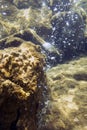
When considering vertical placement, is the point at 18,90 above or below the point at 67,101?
above

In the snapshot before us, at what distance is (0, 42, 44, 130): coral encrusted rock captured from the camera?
2.81 m

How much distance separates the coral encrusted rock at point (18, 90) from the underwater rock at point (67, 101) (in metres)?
1.12

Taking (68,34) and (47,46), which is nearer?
(47,46)

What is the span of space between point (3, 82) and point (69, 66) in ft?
13.7

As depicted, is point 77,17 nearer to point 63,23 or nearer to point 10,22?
point 63,23

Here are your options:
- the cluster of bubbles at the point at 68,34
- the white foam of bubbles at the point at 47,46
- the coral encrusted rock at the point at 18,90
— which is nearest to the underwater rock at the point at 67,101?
the white foam of bubbles at the point at 47,46

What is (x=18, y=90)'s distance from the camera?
2863 millimetres

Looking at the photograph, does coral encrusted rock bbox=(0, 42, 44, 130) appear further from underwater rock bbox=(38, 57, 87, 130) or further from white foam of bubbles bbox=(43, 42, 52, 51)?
white foam of bubbles bbox=(43, 42, 52, 51)

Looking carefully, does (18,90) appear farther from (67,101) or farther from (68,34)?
(68,34)

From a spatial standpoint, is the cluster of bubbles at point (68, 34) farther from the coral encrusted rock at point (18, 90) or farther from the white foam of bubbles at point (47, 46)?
the coral encrusted rock at point (18, 90)

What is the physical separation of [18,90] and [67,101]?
2.27 m

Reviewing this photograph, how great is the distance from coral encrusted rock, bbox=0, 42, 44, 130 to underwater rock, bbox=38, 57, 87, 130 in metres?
1.12

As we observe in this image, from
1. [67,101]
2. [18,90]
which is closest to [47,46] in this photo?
[67,101]

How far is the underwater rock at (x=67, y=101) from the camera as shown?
169 inches
